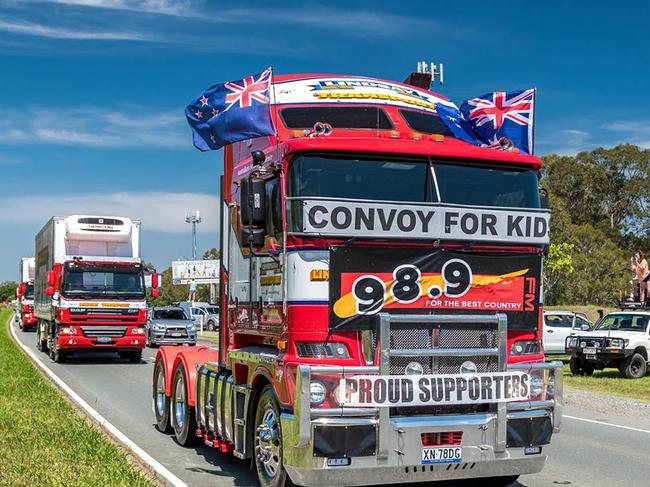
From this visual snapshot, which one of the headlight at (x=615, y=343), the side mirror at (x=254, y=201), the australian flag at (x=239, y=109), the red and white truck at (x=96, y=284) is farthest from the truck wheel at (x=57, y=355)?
the side mirror at (x=254, y=201)

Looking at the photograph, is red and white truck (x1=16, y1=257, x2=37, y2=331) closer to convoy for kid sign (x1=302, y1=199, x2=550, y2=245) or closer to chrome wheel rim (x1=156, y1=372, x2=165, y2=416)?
chrome wheel rim (x1=156, y1=372, x2=165, y2=416)

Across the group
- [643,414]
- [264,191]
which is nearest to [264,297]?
[264,191]

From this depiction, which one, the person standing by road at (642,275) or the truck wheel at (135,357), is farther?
the person standing by road at (642,275)

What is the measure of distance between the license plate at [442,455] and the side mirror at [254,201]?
232cm

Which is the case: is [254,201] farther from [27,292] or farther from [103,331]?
[27,292]

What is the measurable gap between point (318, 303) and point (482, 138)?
292 centimetres

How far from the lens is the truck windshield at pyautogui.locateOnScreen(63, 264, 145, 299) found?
23781 millimetres

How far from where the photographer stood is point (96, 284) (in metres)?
24.1

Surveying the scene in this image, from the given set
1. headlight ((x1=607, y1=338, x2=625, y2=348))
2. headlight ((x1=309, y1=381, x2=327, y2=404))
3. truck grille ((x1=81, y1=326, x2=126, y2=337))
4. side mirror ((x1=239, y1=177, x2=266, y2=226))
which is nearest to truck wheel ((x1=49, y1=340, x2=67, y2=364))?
truck grille ((x1=81, y1=326, x2=126, y2=337))

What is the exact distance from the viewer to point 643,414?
15.7 m

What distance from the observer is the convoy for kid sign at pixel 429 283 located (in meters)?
7.20

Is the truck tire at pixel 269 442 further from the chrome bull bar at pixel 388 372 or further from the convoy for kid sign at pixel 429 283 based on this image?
the convoy for kid sign at pixel 429 283

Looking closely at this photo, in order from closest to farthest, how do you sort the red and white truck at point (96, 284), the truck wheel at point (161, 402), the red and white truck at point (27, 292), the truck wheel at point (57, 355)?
the truck wheel at point (161, 402) < the red and white truck at point (96, 284) < the truck wheel at point (57, 355) < the red and white truck at point (27, 292)

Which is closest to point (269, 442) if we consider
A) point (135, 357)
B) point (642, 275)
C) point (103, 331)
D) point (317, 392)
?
point (317, 392)
